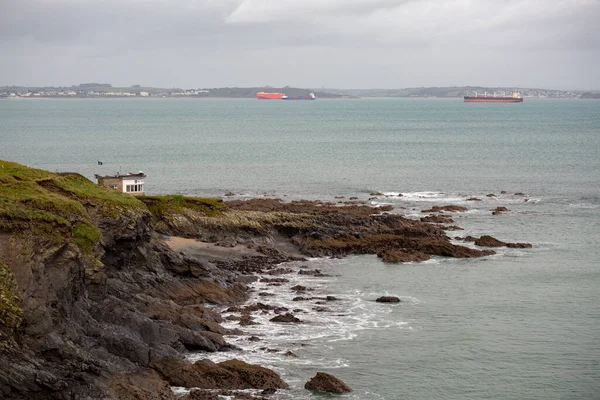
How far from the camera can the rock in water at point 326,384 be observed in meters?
31.7

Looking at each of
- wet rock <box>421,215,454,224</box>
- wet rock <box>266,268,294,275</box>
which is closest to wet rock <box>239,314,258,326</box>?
wet rock <box>266,268,294,275</box>

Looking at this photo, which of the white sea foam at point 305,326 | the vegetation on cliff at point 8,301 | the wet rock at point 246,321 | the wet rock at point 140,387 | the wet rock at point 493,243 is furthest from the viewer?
the wet rock at point 493,243

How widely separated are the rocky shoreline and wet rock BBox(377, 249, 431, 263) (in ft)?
0.30

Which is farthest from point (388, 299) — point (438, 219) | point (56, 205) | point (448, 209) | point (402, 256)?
point (448, 209)

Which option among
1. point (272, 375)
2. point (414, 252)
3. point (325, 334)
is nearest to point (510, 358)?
point (325, 334)

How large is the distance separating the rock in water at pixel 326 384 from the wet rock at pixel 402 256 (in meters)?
22.4

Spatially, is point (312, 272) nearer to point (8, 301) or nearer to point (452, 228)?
point (452, 228)

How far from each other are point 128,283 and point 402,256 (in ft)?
63.2

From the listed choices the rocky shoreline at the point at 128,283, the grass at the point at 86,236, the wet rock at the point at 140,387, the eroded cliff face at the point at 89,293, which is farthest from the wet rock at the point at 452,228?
the wet rock at the point at 140,387

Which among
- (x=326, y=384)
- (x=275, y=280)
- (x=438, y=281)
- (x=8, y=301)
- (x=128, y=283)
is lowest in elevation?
(x=438, y=281)

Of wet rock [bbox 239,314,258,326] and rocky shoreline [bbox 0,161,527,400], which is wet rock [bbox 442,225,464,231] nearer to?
rocky shoreline [bbox 0,161,527,400]

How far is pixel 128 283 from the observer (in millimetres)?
41062

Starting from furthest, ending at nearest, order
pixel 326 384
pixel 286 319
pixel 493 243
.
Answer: pixel 493 243 < pixel 286 319 < pixel 326 384

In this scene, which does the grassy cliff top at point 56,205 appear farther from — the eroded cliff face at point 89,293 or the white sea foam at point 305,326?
the white sea foam at point 305,326
